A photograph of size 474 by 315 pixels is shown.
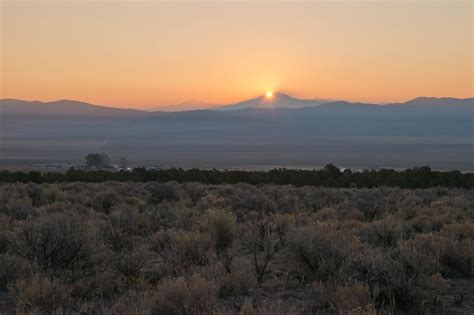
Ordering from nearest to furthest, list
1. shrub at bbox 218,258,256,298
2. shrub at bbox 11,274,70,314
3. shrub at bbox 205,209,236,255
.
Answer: shrub at bbox 11,274,70,314, shrub at bbox 218,258,256,298, shrub at bbox 205,209,236,255

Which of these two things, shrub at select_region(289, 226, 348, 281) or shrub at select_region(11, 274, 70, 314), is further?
shrub at select_region(289, 226, 348, 281)

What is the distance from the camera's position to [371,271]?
880cm

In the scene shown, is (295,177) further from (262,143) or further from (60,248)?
(262,143)

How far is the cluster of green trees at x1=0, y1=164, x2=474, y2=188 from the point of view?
36.3 meters

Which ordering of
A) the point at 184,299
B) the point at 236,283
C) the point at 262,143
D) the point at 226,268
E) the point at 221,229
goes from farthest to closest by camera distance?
the point at 262,143 < the point at 221,229 < the point at 226,268 < the point at 236,283 < the point at 184,299

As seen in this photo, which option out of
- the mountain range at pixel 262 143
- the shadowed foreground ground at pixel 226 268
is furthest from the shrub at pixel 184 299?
the mountain range at pixel 262 143

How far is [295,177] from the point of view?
3956 cm

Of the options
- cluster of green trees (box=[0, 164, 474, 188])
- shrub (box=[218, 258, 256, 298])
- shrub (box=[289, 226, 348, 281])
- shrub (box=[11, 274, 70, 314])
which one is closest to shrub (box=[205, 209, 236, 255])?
shrub (box=[289, 226, 348, 281])

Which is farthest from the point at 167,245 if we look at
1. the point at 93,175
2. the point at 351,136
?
the point at 351,136

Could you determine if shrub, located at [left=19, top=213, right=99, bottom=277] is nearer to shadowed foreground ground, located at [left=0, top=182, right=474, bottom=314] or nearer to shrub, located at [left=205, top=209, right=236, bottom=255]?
shadowed foreground ground, located at [left=0, top=182, right=474, bottom=314]

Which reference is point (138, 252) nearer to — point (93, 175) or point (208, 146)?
point (93, 175)

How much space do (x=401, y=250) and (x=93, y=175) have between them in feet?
114

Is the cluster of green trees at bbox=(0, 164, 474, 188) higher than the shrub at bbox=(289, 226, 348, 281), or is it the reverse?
the shrub at bbox=(289, 226, 348, 281)

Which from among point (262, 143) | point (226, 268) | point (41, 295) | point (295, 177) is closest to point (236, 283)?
point (226, 268)
